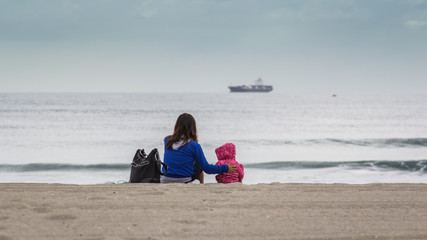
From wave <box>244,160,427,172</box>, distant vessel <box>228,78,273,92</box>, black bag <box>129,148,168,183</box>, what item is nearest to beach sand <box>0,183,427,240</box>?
black bag <box>129,148,168,183</box>

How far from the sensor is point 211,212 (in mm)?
4152

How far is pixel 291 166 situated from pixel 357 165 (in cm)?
219

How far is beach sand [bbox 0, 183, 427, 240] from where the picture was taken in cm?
355

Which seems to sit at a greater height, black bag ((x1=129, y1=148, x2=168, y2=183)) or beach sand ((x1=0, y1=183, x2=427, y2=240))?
black bag ((x1=129, y1=148, x2=168, y2=183))

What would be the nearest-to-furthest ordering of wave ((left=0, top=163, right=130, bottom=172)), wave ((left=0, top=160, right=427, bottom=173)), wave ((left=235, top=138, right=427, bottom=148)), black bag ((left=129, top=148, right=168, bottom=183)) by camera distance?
black bag ((left=129, top=148, right=168, bottom=183)), wave ((left=0, top=163, right=130, bottom=172)), wave ((left=0, top=160, right=427, bottom=173)), wave ((left=235, top=138, right=427, bottom=148))

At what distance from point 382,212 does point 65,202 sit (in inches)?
124

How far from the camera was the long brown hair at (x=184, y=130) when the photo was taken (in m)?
5.57

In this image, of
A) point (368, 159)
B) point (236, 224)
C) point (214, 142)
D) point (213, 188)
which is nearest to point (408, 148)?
point (368, 159)

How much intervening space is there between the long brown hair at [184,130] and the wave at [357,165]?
9422 mm

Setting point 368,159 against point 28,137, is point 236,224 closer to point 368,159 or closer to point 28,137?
point 368,159

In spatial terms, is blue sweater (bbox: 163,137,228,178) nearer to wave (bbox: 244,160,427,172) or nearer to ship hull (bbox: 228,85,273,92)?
wave (bbox: 244,160,427,172)

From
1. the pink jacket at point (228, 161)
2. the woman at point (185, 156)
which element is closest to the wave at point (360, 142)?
the pink jacket at point (228, 161)

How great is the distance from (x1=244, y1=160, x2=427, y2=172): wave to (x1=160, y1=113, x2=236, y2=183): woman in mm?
9173

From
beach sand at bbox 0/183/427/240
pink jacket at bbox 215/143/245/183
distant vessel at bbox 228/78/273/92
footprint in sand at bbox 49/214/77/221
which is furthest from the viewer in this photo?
distant vessel at bbox 228/78/273/92
